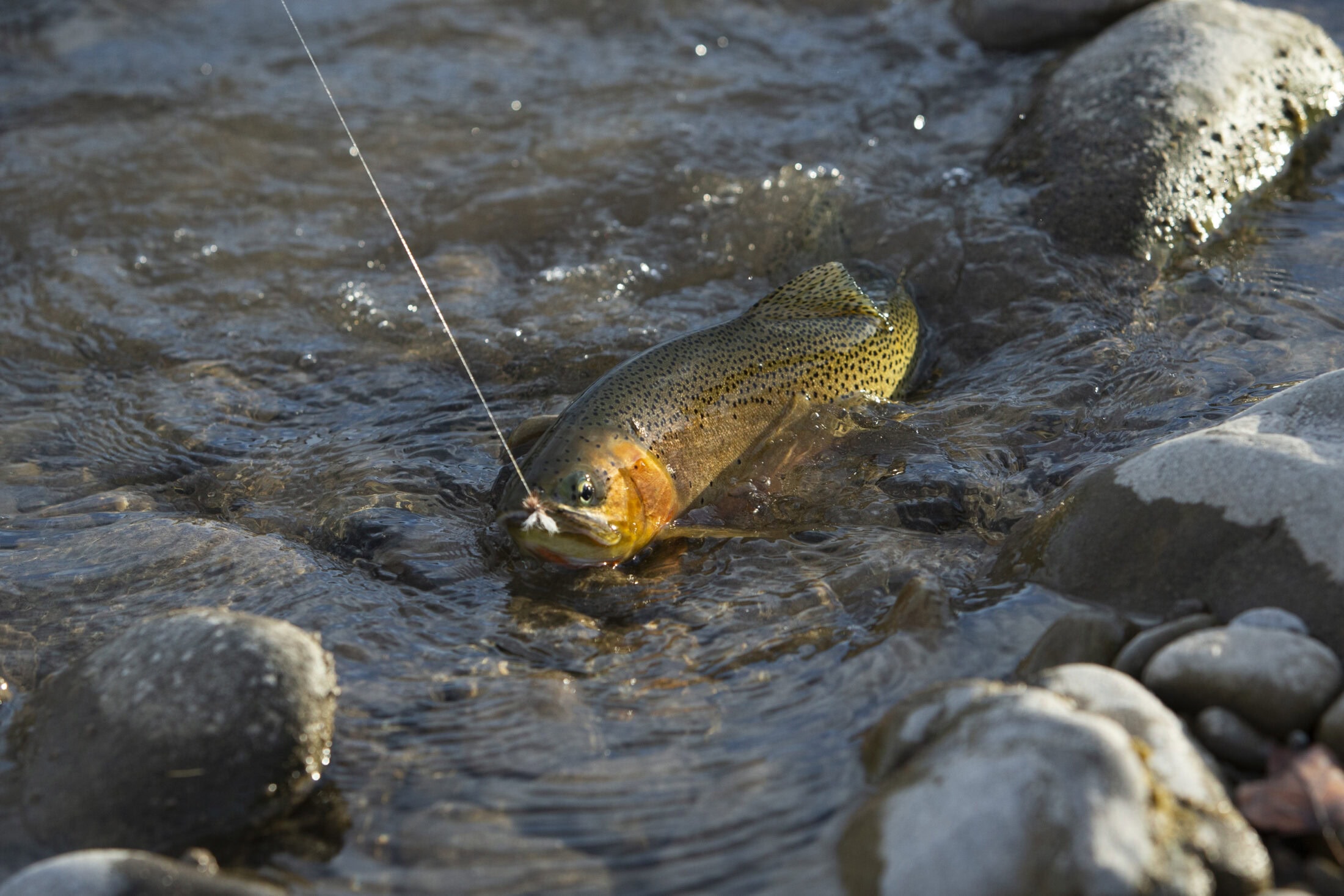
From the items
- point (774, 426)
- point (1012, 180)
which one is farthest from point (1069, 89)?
point (774, 426)

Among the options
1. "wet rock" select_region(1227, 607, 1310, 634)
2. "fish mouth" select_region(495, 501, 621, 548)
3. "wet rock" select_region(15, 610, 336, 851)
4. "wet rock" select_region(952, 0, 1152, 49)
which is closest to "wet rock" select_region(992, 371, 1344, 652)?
"wet rock" select_region(1227, 607, 1310, 634)

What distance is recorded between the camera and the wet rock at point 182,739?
2975 millimetres

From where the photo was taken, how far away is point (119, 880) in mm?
2604

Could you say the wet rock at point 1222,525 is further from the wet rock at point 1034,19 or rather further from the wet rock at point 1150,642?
the wet rock at point 1034,19

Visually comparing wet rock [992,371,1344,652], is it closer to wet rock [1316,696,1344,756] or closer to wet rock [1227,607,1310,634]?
wet rock [1227,607,1310,634]

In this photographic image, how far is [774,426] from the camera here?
4.66 metres

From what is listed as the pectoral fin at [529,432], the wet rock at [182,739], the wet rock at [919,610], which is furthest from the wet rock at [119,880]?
the pectoral fin at [529,432]

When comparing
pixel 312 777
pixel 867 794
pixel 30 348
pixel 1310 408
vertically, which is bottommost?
pixel 30 348

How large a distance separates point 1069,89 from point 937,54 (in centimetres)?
193

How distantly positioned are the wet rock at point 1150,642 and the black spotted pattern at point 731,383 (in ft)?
5.75

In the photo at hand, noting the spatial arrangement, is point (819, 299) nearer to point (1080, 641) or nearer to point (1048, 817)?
point (1080, 641)

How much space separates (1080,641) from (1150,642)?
0.60ft

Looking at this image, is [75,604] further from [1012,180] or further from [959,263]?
[1012,180]

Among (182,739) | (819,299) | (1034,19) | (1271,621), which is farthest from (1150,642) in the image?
(1034,19)
